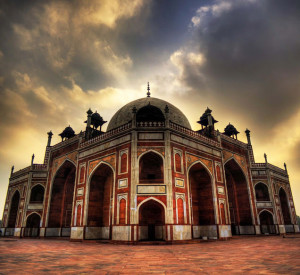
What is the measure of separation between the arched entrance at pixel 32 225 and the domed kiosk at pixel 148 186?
107mm

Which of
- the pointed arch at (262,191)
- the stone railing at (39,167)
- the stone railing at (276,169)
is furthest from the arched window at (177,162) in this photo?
the stone railing at (39,167)

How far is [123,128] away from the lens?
707 inches

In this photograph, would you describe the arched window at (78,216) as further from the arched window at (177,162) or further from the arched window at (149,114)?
the arched window at (149,114)

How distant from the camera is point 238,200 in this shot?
25.0 m

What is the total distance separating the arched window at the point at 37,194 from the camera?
86.9 feet

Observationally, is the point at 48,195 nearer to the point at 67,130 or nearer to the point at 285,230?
the point at 67,130

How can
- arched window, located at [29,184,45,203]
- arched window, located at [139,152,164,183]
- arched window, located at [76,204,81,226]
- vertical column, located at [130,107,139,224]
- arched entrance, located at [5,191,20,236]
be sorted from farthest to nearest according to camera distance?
arched entrance, located at [5,191,20,236], arched window, located at [29,184,45,203], arched window, located at [76,204,81,226], arched window, located at [139,152,164,183], vertical column, located at [130,107,139,224]

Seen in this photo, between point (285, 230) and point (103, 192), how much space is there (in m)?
22.9

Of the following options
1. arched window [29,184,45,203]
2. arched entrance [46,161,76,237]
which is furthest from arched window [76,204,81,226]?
arched window [29,184,45,203]

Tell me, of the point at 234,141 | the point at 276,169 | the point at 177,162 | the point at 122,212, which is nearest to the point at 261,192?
the point at 276,169

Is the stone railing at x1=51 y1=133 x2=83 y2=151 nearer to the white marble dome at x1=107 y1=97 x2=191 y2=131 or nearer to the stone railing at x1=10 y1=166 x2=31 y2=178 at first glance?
the white marble dome at x1=107 y1=97 x2=191 y2=131

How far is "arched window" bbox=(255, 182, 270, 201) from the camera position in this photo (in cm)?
2702

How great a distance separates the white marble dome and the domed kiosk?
14 cm

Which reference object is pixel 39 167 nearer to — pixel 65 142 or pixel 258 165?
pixel 65 142
